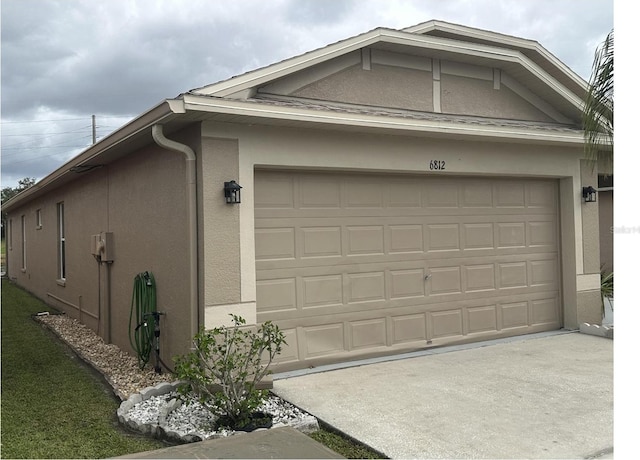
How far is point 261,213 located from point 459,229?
9.59 ft

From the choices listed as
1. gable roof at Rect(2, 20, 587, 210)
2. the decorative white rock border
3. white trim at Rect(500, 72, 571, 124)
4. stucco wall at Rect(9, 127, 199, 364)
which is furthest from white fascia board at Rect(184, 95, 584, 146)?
the decorative white rock border

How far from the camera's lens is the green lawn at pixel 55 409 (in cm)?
443

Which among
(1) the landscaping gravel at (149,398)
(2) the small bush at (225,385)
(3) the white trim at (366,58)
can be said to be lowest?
(1) the landscaping gravel at (149,398)

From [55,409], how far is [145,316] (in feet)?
4.96

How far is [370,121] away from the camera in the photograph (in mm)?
6332

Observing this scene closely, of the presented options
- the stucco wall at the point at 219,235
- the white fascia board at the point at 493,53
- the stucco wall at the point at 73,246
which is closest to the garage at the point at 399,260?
the stucco wall at the point at 219,235

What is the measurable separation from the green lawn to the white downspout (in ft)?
3.95

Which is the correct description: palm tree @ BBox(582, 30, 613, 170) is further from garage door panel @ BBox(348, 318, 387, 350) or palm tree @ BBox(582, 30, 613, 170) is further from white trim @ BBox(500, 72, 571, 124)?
garage door panel @ BBox(348, 318, 387, 350)

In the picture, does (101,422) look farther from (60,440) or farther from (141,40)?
(141,40)

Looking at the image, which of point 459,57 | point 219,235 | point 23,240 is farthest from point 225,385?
point 23,240

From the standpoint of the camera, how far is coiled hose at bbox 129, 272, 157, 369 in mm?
6734

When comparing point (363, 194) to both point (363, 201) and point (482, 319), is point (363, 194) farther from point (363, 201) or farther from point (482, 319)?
point (482, 319)

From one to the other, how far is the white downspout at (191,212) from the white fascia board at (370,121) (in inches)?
24.4

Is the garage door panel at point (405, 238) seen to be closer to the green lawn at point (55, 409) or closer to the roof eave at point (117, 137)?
the roof eave at point (117, 137)
